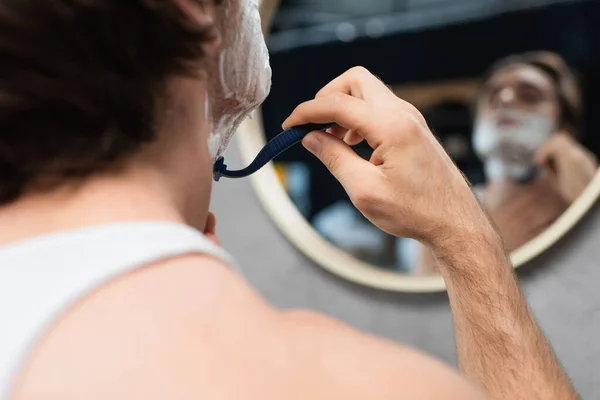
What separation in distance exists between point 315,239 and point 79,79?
0.67 meters

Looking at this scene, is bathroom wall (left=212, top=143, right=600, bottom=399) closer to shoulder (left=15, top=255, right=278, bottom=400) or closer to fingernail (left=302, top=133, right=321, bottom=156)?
fingernail (left=302, top=133, right=321, bottom=156)

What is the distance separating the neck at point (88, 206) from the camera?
306mm

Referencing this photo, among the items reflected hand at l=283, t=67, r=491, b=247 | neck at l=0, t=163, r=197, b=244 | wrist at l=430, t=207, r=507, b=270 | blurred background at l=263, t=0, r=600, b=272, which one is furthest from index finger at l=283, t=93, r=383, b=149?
blurred background at l=263, t=0, r=600, b=272

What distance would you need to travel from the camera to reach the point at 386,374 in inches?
10.7

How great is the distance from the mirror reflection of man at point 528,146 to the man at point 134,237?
1.75 feet

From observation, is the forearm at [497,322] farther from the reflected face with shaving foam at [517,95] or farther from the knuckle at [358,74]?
the reflected face with shaving foam at [517,95]

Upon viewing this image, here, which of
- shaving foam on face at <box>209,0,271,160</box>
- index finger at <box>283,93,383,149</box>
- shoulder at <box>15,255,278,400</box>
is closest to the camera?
shoulder at <box>15,255,278,400</box>

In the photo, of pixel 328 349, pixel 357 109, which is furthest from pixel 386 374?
pixel 357 109

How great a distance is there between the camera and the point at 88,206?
31 centimetres

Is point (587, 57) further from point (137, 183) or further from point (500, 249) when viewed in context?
point (137, 183)

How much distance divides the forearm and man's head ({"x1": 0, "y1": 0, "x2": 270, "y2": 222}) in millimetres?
300

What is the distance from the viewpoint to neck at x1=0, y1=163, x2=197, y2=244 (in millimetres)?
306

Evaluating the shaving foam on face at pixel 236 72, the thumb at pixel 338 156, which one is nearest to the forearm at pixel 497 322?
the thumb at pixel 338 156

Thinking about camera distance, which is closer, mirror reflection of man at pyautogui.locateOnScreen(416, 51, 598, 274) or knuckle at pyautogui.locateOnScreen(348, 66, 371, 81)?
knuckle at pyautogui.locateOnScreen(348, 66, 371, 81)
